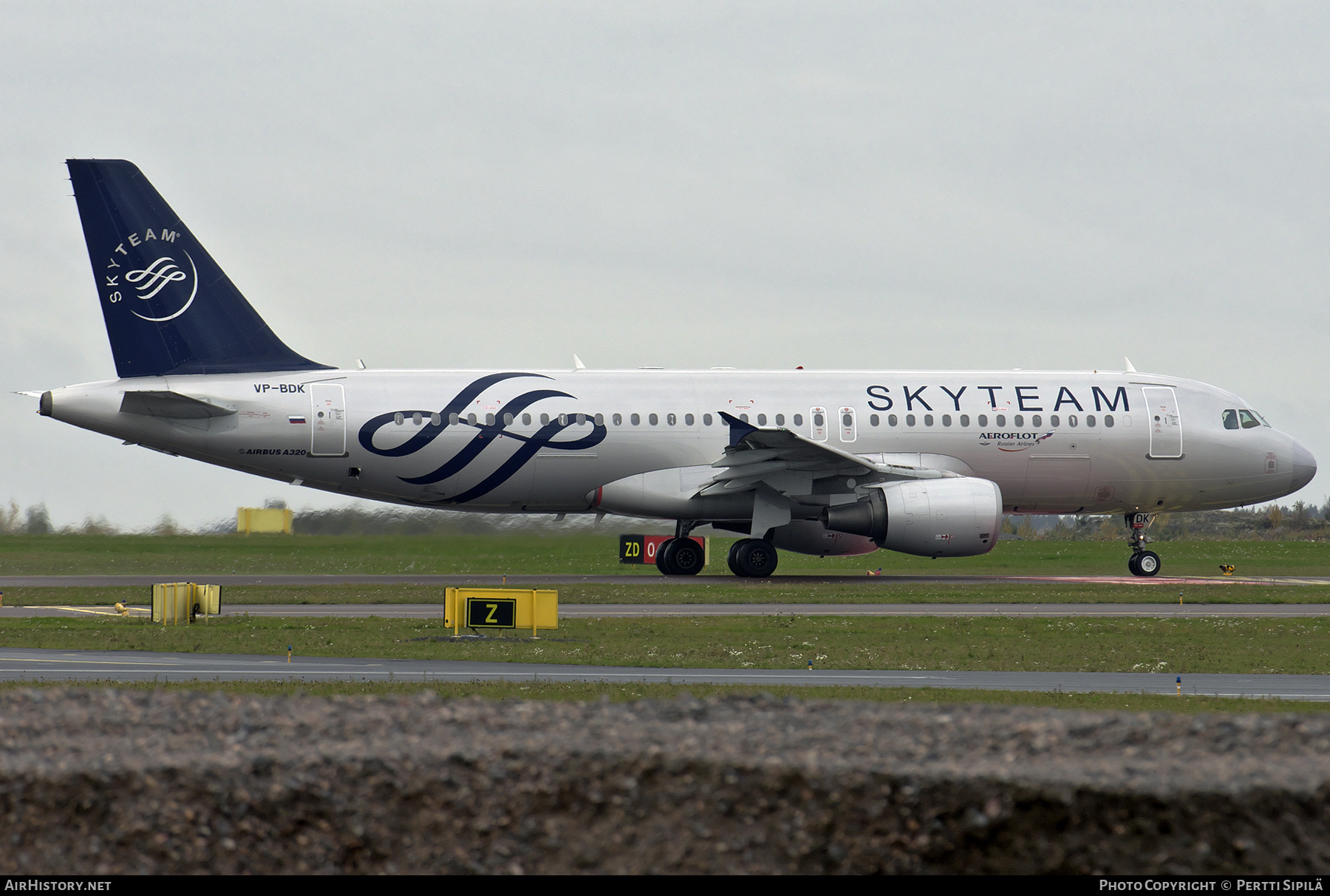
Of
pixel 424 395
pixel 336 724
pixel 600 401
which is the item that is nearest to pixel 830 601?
pixel 600 401

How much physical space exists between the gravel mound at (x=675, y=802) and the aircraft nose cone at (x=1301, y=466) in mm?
34339

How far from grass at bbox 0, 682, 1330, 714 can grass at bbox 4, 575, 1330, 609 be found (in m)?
12.5

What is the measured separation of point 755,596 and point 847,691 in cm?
1406

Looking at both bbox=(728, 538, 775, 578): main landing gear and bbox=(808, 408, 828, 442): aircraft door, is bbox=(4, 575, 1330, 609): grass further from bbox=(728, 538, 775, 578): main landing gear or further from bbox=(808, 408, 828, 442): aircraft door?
bbox=(808, 408, 828, 442): aircraft door

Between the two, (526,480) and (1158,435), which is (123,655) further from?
(1158,435)

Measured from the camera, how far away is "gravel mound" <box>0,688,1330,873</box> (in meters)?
4.99

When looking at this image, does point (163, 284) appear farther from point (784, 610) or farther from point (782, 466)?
point (784, 610)

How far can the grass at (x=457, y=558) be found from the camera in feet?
126

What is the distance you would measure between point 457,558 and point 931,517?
69.7ft

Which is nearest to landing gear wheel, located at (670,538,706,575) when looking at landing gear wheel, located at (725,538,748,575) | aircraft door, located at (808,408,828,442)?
landing gear wheel, located at (725,538,748,575)

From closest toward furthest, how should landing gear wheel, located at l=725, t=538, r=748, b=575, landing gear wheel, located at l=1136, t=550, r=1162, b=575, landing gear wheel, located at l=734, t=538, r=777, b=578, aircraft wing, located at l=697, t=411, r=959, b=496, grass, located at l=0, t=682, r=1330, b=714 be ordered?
grass, located at l=0, t=682, r=1330, b=714 → aircraft wing, located at l=697, t=411, r=959, b=496 → landing gear wheel, located at l=734, t=538, r=777, b=578 → landing gear wheel, located at l=725, t=538, r=748, b=575 → landing gear wheel, located at l=1136, t=550, r=1162, b=575

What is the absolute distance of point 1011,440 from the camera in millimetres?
34656

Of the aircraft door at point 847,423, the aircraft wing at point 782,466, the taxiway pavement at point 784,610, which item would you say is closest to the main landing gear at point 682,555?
the aircraft wing at point 782,466
